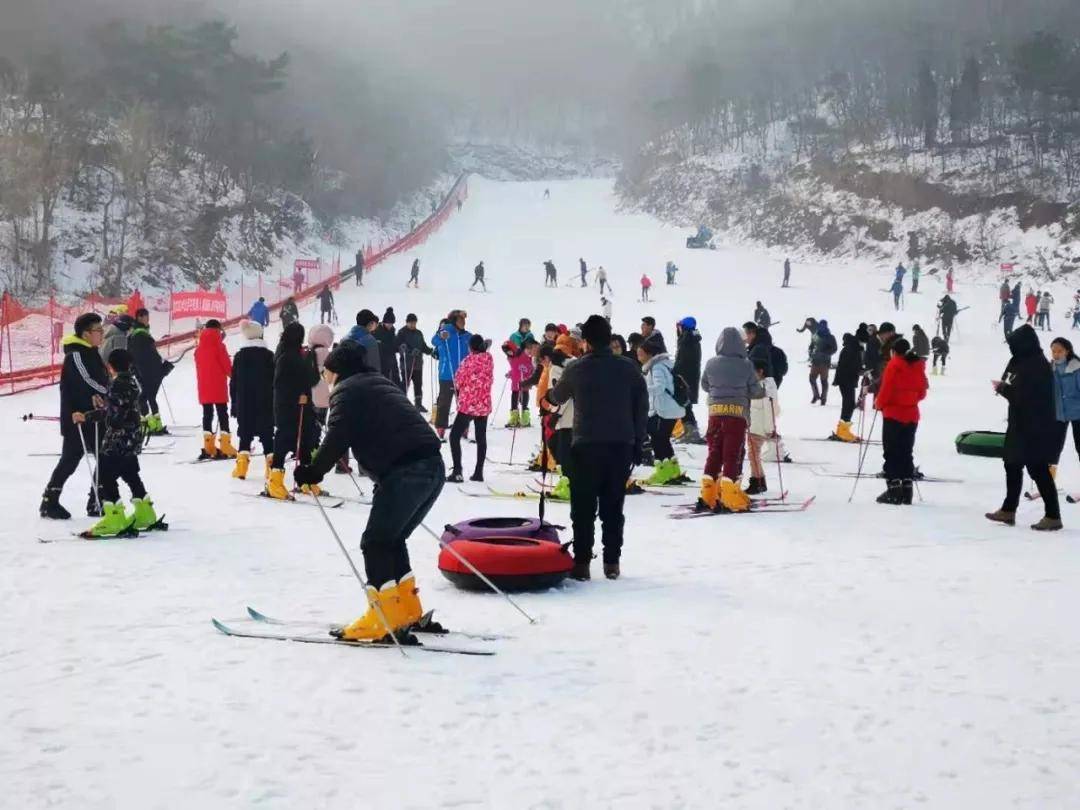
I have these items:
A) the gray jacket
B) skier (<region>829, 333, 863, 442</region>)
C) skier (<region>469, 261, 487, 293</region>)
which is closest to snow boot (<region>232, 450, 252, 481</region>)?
the gray jacket

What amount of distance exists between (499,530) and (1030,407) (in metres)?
4.75

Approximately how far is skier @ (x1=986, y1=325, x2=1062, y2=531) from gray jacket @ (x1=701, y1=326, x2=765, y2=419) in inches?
82.7

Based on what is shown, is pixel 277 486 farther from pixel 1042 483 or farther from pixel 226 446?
pixel 1042 483

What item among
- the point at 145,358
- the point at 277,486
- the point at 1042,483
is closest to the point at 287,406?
the point at 277,486

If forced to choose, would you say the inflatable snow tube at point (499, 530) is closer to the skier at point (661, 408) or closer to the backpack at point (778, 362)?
the skier at point (661, 408)

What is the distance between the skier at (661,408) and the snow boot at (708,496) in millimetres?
1502

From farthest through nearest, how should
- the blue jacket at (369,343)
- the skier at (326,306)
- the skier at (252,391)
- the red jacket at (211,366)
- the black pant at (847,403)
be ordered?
1. the skier at (326,306)
2. the black pant at (847,403)
3. the red jacket at (211,366)
4. the skier at (252,391)
5. the blue jacket at (369,343)

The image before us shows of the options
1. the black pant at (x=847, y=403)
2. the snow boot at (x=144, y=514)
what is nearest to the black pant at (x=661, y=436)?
the black pant at (x=847, y=403)

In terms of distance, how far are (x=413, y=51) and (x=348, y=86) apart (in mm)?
60605

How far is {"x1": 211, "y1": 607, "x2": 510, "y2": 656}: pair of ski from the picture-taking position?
4.98 meters

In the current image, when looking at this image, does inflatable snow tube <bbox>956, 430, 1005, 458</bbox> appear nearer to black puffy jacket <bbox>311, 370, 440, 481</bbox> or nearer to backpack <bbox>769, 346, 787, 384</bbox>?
backpack <bbox>769, 346, 787, 384</bbox>

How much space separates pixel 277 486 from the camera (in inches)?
380

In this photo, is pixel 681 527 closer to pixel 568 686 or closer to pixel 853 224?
pixel 568 686

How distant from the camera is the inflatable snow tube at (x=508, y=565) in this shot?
6172mm
